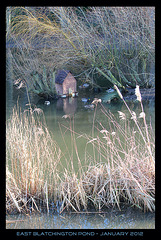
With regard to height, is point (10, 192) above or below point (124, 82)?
below

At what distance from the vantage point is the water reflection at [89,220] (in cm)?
268

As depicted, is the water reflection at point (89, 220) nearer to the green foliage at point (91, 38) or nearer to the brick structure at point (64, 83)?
the green foliage at point (91, 38)

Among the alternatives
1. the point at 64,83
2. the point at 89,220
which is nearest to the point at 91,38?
the point at 64,83

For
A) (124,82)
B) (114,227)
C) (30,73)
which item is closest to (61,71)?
(30,73)

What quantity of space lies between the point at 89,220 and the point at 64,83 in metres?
6.44

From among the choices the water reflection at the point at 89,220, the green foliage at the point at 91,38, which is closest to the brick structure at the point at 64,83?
the green foliage at the point at 91,38

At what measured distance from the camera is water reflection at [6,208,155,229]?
2676 millimetres

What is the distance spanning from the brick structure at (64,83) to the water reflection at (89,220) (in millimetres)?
6270

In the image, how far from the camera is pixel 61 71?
937 centimetres

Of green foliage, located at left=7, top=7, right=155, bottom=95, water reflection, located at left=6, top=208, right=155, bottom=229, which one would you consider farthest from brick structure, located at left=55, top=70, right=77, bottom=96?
water reflection, located at left=6, top=208, right=155, bottom=229

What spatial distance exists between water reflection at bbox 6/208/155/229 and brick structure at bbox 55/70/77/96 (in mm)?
6270
